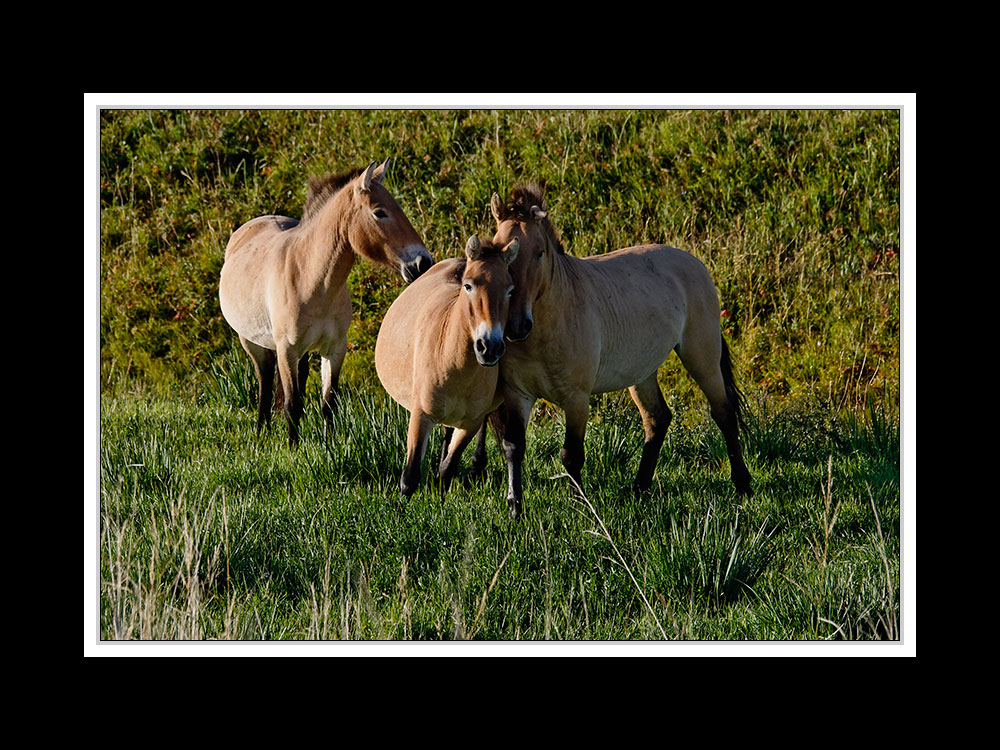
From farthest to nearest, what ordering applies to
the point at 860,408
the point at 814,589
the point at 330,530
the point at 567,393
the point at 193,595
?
the point at 860,408, the point at 567,393, the point at 330,530, the point at 814,589, the point at 193,595

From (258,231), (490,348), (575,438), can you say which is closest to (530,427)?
(575,438)

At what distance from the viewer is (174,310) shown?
910cm

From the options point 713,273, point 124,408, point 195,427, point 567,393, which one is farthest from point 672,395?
point 124,408

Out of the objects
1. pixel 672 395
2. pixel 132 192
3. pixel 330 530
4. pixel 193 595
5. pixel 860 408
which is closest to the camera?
pixel 193 595

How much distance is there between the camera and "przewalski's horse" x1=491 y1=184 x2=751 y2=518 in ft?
17.8

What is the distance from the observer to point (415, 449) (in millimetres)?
5758

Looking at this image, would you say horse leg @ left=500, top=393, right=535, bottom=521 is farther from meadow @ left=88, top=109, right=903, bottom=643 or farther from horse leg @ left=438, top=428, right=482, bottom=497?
horse leg @ left=438, top=428, right=482, bottom=497

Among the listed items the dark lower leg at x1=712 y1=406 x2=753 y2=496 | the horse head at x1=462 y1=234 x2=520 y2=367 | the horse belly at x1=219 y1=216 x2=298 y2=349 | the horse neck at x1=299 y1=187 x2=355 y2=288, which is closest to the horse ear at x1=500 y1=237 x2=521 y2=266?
the horse head at x1=462 y1=234 x2=520 y2=367

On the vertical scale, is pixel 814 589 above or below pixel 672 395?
below

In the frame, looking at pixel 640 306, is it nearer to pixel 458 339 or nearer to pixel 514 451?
pixel 514 451

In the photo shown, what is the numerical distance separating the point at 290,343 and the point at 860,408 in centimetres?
453

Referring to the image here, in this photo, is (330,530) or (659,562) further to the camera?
(330,530)

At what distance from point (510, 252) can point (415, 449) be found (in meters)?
1.44

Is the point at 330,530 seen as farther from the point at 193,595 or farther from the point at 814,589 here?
the point at 814,589
